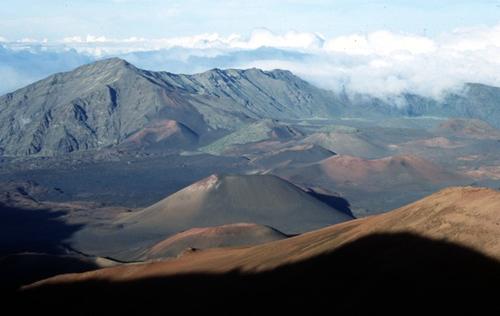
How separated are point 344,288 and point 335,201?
387 feet

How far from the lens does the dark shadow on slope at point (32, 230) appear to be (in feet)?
388

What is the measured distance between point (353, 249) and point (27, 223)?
101m

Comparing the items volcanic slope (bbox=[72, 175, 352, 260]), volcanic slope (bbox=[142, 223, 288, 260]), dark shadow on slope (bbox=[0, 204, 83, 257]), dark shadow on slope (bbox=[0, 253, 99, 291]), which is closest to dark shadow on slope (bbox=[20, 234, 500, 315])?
dark shadow on slope (bbox=[0, 253, 99, 291])

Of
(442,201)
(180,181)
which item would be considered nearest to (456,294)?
(442,201)

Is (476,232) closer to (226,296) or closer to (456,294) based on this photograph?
(456,294)

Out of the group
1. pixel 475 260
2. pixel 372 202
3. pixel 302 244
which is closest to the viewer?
pixel 475 260

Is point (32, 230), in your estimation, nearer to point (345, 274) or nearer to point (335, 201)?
point (335, 201)

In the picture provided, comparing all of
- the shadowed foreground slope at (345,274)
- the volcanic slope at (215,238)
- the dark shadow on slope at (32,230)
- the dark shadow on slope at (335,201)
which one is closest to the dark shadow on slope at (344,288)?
the shadowed foreground slope at (345,274)

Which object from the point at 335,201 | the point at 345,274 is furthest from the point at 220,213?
the point at 345,274

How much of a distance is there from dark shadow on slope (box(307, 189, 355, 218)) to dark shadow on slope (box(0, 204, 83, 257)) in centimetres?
4819

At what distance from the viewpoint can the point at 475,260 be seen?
42.4 metres

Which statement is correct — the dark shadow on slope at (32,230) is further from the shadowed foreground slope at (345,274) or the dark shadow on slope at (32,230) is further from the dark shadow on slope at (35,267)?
the shadowed foreground slope at (345,274)

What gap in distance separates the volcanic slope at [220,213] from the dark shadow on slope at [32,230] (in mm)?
3502

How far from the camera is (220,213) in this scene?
447ft
